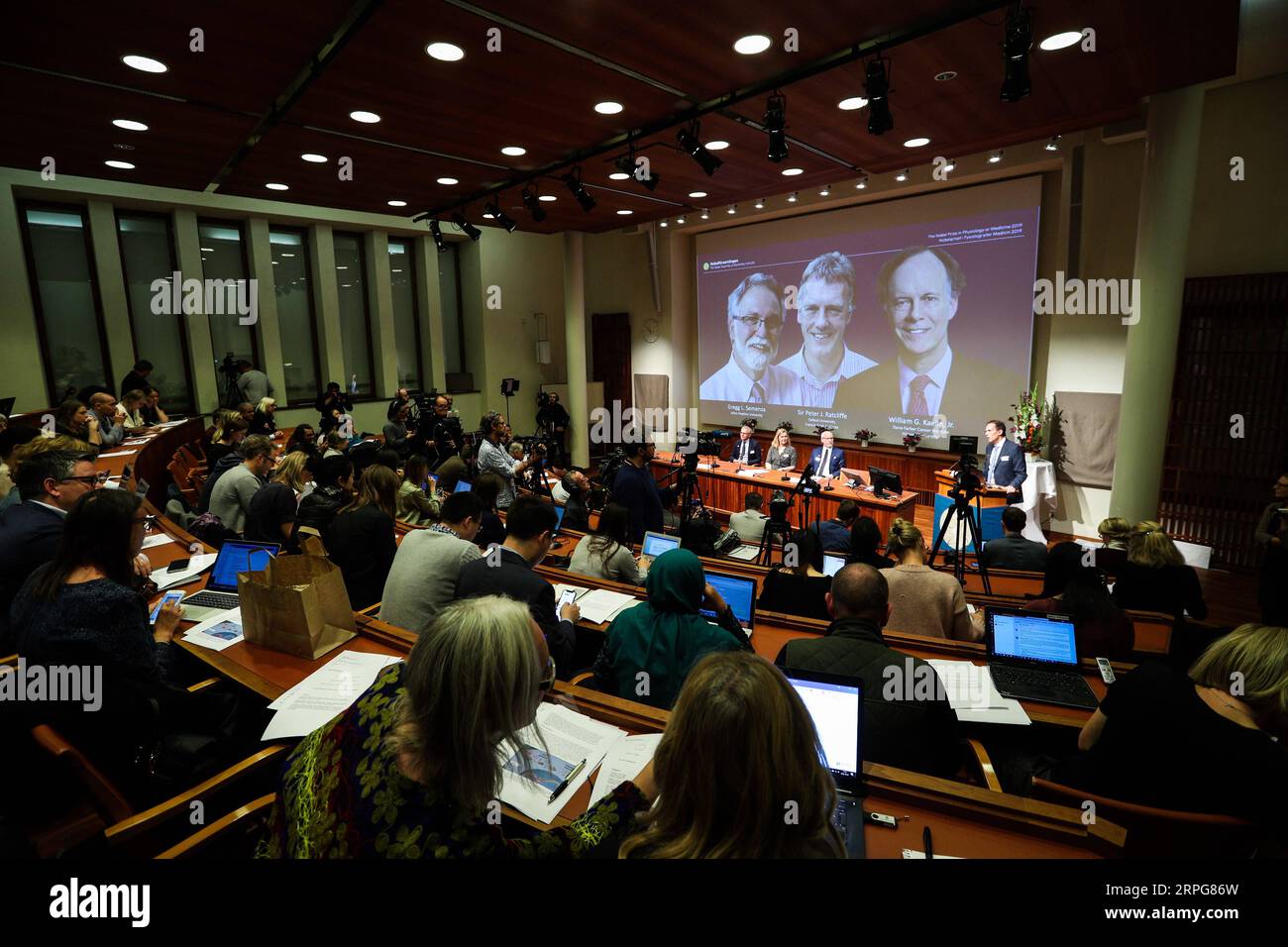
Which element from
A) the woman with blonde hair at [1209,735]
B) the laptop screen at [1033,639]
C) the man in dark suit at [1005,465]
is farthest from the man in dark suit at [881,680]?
the man in dark suit at [1005,465]

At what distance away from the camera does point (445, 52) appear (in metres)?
3.56

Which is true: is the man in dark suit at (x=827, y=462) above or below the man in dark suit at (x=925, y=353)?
below

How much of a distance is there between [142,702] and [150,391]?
23.9 ft

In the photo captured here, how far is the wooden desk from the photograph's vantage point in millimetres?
6680

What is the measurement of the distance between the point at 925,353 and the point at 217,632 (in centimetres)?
805

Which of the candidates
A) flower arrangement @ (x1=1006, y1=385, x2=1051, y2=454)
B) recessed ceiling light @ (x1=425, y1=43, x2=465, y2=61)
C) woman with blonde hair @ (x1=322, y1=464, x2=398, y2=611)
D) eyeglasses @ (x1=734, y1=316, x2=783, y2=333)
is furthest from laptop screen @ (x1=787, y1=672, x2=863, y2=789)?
eyeglasses @ (x1=734, y1=316, x2=783, y2=333)

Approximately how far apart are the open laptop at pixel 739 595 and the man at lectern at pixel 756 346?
23.0 ft

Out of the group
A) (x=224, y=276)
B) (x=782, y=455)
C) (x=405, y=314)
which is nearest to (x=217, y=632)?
(x=782, y=455)

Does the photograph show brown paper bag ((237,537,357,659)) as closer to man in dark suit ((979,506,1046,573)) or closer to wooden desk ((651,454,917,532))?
man in dark suit ((979,506,1046,573))

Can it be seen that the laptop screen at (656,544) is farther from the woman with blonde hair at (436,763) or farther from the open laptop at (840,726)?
the woman with blonde hair at (436,763)

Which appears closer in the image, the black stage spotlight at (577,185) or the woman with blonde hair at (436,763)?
the woman with blonde hair at (436,763)

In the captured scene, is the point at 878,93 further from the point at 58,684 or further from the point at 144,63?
the point at 58,684

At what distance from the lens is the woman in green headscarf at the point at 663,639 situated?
212 centimetres
